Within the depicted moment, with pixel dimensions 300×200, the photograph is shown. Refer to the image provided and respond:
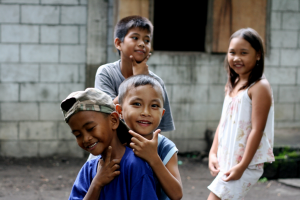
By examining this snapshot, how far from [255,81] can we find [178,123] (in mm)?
3492

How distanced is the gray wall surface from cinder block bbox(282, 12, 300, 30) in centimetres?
5

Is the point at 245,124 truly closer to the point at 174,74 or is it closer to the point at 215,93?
the point at 174,74

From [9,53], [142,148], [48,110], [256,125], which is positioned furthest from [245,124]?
[9,53]

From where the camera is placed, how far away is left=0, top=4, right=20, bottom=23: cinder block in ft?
18.0

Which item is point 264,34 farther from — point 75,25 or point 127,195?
point 127,195

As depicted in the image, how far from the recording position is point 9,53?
557 cm

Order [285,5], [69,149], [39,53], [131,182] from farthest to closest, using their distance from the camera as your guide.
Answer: [285,5] < [69,149] < [39,53] < [131,182]

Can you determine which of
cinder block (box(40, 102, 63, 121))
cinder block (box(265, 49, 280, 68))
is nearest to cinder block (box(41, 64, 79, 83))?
cinder block (box(40, 102, 63, 121))

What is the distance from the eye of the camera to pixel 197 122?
20.0ft

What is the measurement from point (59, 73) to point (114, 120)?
4246 mm

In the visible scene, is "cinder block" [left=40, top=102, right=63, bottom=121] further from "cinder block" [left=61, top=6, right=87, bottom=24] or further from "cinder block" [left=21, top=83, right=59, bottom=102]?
"cinder block" [left=61, top=6, right=87, bottom=24]

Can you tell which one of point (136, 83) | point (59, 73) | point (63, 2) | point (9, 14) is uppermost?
point (63, 2)

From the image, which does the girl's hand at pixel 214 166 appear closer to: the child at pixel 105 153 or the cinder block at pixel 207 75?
the child at pixel 105 153

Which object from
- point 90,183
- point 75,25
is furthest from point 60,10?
point 90,183
